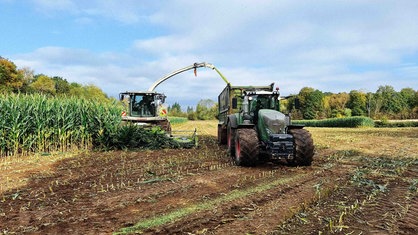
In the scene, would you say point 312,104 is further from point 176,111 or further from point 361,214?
point 361,214

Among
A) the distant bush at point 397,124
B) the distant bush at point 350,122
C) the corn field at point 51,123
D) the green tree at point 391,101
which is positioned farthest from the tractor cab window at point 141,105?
the green tree at point 391,101

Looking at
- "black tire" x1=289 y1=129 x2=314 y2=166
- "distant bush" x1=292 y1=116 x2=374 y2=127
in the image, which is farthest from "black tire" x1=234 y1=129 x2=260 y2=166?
"distant bush" x1=292 y1=116 x2=374 y2=127

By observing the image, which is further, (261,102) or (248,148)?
(261,102)

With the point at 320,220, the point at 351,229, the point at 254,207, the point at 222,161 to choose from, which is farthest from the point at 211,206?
the point at 222,161

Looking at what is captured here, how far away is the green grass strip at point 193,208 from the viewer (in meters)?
4.12

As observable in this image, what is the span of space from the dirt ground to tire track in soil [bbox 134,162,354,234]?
14mm

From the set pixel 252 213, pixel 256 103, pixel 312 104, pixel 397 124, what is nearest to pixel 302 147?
pixel 256 103

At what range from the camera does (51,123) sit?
12406mm

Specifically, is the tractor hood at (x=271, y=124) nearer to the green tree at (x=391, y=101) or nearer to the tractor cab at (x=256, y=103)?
the tractor cab at (x=256, y=103)

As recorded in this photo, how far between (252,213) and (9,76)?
163 feet

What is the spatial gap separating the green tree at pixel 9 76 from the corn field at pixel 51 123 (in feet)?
115

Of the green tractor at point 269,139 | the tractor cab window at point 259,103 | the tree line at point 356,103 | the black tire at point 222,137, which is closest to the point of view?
the green tractor at point 269,139

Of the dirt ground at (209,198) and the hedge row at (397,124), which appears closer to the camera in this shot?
the dirt ground at (209,198)

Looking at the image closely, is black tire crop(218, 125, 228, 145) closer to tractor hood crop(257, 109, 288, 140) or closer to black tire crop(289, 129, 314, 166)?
tractor hood crop(257, 109, 288, 140)
